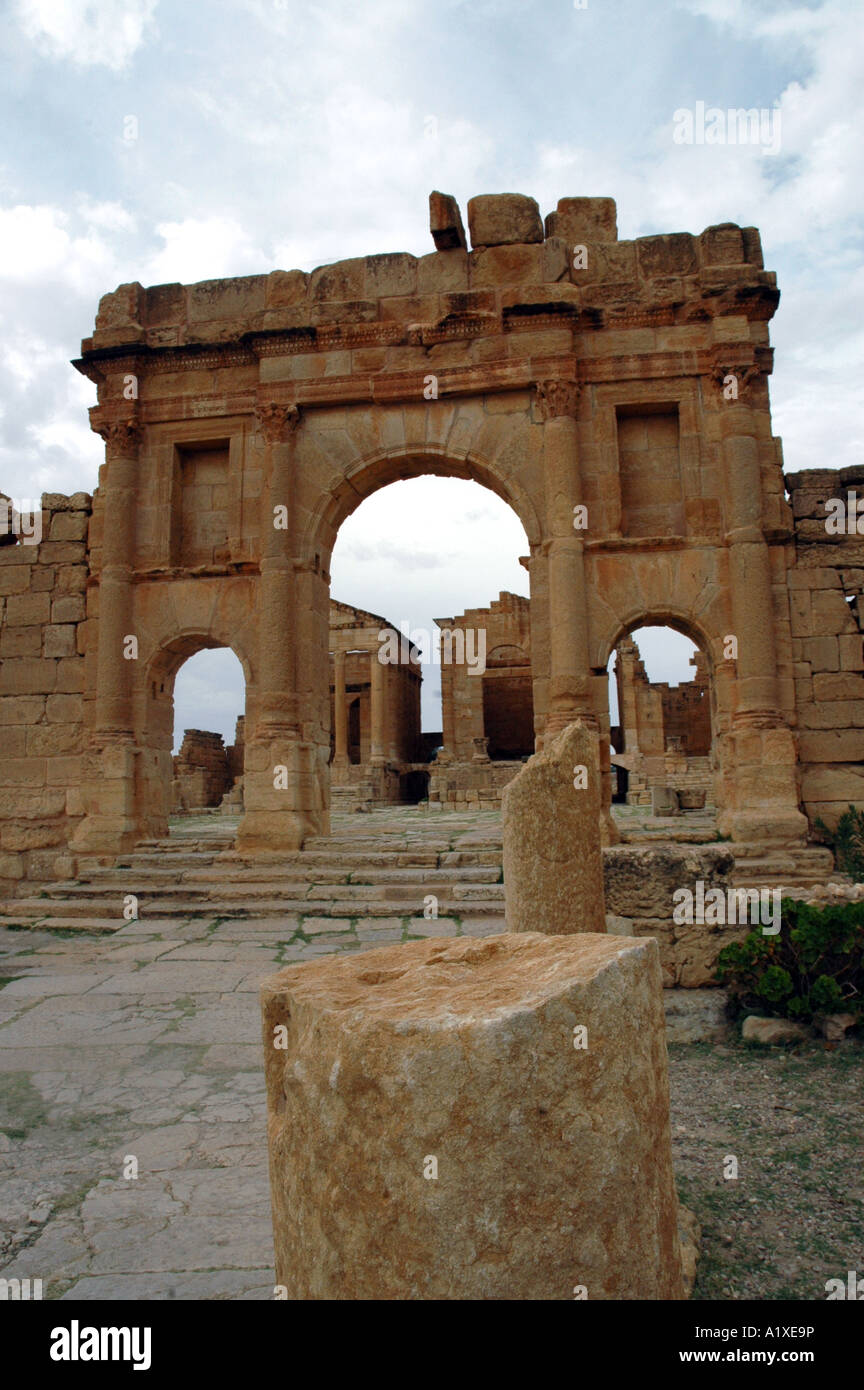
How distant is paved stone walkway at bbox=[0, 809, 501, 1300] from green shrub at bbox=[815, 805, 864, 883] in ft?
16.0

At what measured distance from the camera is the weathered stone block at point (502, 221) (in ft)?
37.3

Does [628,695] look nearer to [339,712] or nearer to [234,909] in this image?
[339,712]

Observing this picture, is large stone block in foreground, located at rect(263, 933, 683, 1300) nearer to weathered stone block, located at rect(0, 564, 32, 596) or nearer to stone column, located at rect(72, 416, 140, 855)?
stone column, located at rect(72, 416, 140, 855)

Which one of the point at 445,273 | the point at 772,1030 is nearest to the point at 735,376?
the point at 445,273

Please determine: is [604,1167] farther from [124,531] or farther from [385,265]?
[385,265]

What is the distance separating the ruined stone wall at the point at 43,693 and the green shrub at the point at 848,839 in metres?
9.32

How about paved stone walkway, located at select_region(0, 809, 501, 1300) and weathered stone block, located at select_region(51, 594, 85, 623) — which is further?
weathered stone block, located at select_region(51, 594, 85, 623)

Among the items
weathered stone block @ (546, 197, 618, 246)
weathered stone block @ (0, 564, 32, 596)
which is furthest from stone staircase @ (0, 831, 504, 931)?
weathered stone block @ (546, 197, 618, 246)

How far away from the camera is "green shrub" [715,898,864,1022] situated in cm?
521

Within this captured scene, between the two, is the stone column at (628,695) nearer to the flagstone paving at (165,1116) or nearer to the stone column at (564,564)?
the stone column at (564,564)

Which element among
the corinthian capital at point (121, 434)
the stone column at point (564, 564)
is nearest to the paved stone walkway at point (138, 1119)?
the stone column at point (564, 564)

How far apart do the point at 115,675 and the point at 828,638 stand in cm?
903

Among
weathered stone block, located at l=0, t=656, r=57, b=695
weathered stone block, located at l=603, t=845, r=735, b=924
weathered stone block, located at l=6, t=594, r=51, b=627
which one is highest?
weathered stone block, located at l=6, t=594, r=51, b=627
